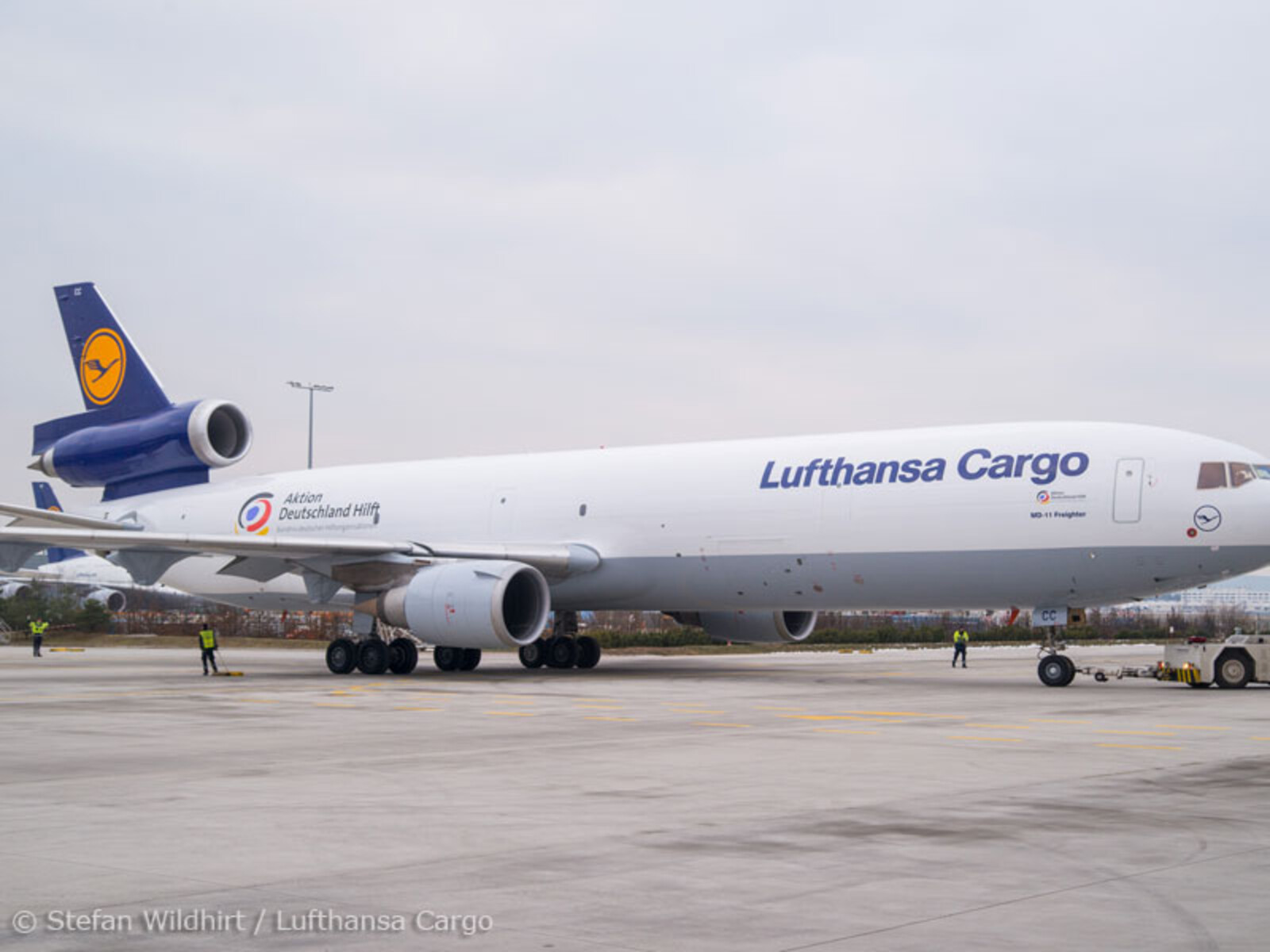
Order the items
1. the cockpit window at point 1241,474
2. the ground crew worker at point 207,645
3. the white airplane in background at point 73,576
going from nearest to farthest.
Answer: the cockpit window at point 1241,474 → the ground crew worker at point 207,645 → the white airplane in background at point 73,576

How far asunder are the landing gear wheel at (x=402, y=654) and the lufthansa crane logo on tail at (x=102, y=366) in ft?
35.4

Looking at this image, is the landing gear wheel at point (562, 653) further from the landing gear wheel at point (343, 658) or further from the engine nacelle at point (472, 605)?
the landing gear wheel at point (343, 658)

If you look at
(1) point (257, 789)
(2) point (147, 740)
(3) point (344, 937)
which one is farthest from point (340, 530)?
(3) point (344, 937)

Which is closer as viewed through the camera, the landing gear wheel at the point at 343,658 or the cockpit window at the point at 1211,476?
the cockpit window at the point at 1211,476

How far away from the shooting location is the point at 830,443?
2405 centimetres

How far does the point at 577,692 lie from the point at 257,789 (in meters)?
11.6

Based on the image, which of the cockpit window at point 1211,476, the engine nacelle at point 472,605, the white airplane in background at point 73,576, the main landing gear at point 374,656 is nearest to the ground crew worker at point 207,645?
the main landing gear at point 374,656

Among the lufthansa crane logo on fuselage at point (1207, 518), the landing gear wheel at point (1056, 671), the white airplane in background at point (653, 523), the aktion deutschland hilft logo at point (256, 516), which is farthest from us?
the aktion deutschland hilft logo at point (256, 516)

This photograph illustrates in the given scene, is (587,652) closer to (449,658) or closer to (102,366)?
(449,658)

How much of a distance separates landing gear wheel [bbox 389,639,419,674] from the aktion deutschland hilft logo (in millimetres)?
6388

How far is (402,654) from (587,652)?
4585 mm

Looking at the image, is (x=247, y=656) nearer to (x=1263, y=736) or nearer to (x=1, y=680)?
(x=1, y=680)

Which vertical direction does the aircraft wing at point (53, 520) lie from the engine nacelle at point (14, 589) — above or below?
above

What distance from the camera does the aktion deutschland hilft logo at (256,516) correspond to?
30844mm
